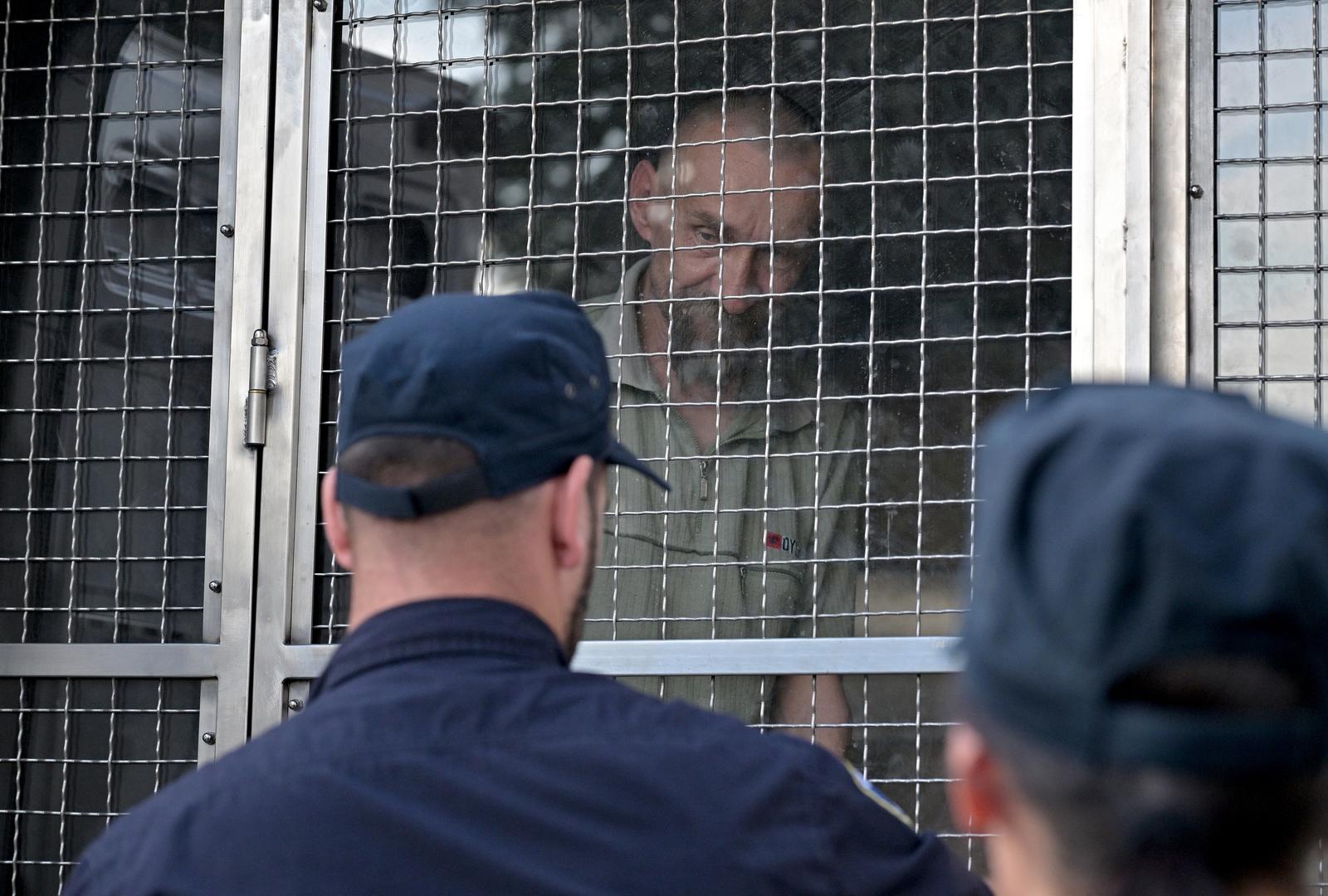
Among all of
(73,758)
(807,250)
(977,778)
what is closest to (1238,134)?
(807,250)

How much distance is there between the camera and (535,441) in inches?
58.7

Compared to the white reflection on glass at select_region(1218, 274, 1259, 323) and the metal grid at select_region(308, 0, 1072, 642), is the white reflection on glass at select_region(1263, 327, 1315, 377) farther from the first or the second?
the metal grid at select_region(308, 0, 1072, 642)

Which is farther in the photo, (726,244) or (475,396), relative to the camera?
(726,244)

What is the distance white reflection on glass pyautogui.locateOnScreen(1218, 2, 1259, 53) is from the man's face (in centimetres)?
64

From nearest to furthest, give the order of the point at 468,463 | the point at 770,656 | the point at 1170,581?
the point at 1170,581
the point at 468,463
the point at 770,656

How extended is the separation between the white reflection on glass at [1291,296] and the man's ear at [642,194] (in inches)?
38.2

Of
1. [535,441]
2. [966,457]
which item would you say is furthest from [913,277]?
[535,441]

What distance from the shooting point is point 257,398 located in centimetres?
261

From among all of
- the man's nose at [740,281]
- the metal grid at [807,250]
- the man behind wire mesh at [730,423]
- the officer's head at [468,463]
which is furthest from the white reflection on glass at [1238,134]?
the officer's head at [468,463]

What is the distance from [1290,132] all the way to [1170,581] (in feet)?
5.92

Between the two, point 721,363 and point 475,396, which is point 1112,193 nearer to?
point 721,363

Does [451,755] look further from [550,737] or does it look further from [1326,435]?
[1326,435]

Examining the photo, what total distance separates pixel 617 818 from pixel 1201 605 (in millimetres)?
743

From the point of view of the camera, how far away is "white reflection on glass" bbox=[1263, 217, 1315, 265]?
2236mm
